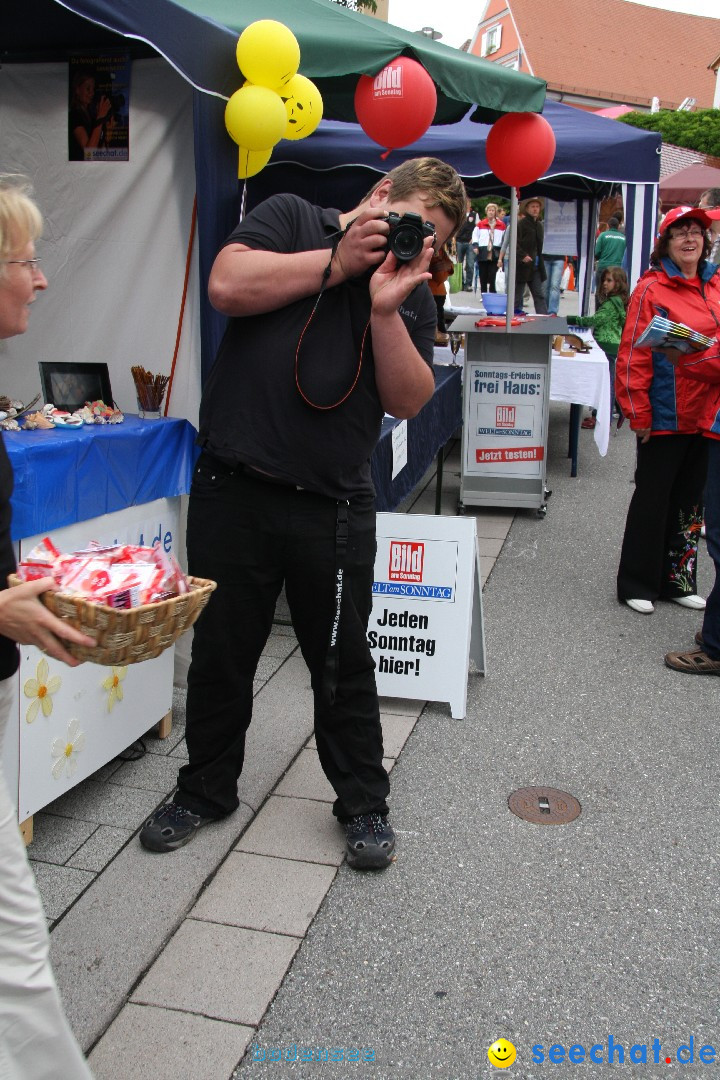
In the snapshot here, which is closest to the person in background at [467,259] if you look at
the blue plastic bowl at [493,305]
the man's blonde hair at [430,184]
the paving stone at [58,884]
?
the blue plastic bowl at [493,305]

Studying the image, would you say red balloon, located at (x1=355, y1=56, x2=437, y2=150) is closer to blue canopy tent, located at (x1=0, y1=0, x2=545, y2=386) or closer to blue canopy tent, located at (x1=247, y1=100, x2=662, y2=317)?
blue canopy tent, located at (x1=0, y1=0, x2=545, y2=386)

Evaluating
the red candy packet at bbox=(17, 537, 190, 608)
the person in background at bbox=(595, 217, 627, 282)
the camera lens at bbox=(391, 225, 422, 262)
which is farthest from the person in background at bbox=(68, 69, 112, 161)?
the person in background at bbox=(595, 217, 627, 282)

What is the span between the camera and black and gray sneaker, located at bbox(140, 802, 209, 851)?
2.91 meters

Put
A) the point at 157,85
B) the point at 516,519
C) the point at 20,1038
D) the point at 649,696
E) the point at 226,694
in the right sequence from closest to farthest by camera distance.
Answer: the point at 20,1038, the point at 226,694, the point at 157,85, the point at 649,696, the point at 516,519

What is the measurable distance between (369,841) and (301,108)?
3.00 m

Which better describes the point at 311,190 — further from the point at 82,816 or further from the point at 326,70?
the point at 82,816

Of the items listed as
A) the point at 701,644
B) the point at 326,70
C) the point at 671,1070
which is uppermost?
the point at 326,70

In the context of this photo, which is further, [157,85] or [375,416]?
[157,85]

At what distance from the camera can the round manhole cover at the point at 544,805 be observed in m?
3.22

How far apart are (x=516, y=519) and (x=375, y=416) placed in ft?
14.9

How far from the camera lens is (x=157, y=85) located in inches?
135

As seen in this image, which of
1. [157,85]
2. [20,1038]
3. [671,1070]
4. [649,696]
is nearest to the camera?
[20,1038]

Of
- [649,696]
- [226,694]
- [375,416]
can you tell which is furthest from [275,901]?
[649,696]

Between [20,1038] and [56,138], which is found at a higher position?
[56,138]
